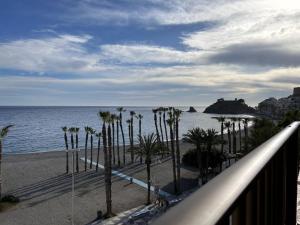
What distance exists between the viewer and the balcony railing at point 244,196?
834 millimetres

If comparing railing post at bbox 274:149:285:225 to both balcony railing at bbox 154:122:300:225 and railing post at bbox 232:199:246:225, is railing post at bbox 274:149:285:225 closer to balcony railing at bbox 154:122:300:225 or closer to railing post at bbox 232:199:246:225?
balcony railing at bbox 154:122:300:225

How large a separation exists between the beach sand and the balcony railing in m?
29.0

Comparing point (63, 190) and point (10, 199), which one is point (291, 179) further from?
point (63, 190)

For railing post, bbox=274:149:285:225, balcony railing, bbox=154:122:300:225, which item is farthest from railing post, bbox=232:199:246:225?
railing post, bbox=274:149:285:225

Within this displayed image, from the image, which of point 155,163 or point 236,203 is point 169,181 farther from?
point 236,203

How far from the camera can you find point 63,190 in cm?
4041

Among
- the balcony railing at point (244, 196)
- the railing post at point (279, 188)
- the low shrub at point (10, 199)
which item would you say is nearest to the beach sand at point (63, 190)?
the low shrub at point (10, 199)

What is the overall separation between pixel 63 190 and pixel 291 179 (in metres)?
39.6

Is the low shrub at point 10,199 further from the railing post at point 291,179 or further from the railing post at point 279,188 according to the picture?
the railing post at point 279,188

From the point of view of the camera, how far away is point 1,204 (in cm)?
3384

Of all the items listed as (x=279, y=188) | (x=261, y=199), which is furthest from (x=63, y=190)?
(x=261, y=199)

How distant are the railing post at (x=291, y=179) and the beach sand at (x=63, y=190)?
28.4 m

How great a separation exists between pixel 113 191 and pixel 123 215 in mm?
9232

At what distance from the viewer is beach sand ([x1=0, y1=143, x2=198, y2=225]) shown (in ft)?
104
